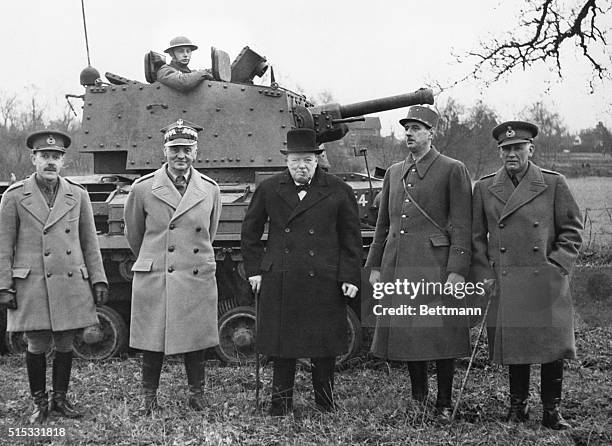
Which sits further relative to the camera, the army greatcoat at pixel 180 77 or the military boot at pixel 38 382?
the army greatcoat at pixel 180 77

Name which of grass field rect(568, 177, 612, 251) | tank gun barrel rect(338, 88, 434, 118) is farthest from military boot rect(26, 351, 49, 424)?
grass field rect(568, 177, 612, 251)

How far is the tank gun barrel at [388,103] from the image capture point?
8.04 metres

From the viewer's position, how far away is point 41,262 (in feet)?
17.1

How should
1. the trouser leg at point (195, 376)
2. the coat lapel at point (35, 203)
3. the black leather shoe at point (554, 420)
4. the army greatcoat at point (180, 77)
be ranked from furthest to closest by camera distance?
1. the army greatcoat at point (180, 77)
2. the trouser leg at point (195, 376)
3. the coat lapel at point (35, 203)
4. the black leather shoe at point (554, 420)

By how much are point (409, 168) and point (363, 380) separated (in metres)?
2.22

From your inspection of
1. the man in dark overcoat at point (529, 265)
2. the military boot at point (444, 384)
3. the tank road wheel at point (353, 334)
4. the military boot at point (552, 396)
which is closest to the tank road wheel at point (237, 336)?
the tank road wheel at point (353, 334)

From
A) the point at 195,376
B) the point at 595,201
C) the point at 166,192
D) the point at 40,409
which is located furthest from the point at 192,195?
the point at 595,201

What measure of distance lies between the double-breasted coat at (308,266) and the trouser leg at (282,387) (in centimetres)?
12

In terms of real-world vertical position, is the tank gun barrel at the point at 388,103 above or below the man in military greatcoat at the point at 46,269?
above

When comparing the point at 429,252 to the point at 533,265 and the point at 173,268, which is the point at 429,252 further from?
the point at 173,268

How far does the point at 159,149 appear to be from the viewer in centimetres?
780

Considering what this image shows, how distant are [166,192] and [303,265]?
3.53 ft

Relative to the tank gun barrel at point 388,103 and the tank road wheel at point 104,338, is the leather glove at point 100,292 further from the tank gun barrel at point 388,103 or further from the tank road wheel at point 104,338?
the tank gun barrel at point 388,103

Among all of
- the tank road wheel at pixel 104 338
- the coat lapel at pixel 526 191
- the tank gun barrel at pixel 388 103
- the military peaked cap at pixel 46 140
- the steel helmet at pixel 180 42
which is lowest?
the tank road wheel at pixel 104 338
